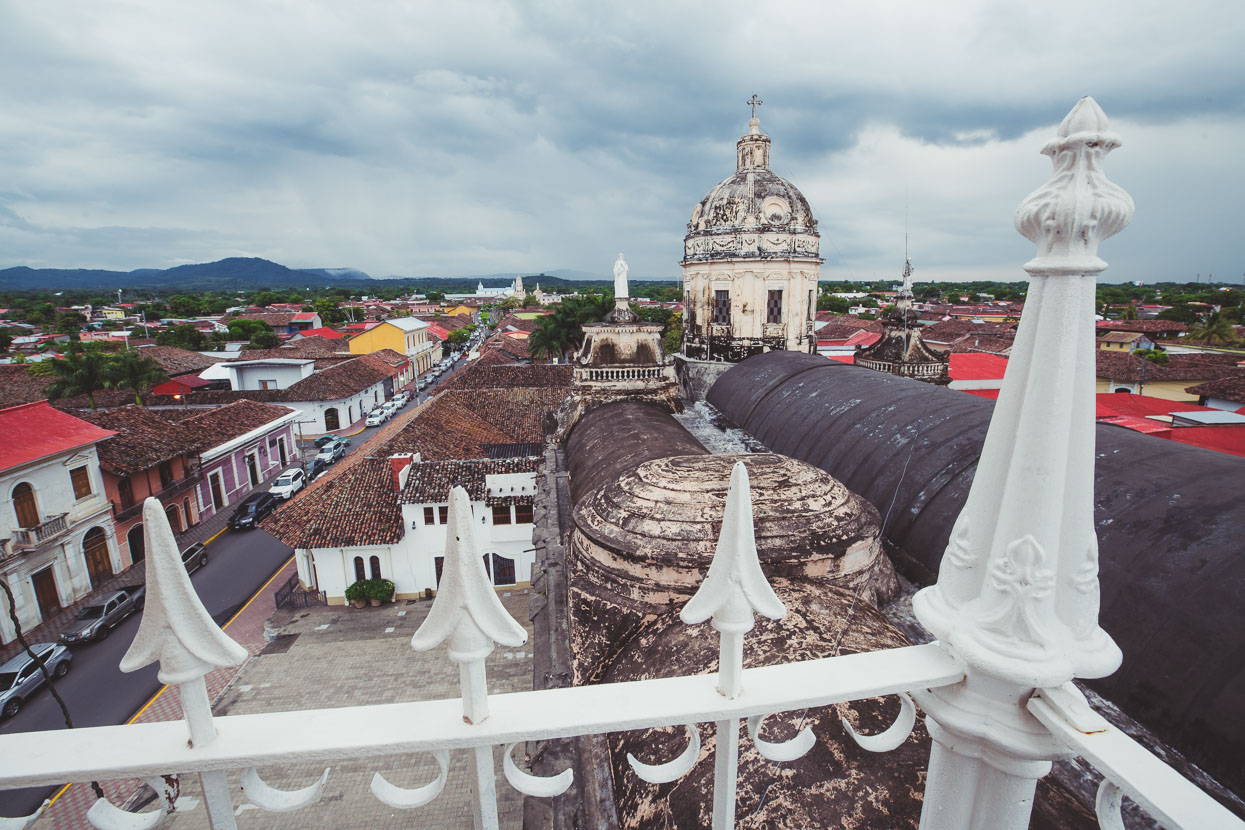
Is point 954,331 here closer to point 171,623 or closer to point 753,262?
point 753,262

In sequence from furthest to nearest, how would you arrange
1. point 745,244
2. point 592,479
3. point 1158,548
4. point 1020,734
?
point 745,244
point 592,479
point 1158,548
point 1020,734

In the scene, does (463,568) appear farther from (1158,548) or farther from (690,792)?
(1158,548)

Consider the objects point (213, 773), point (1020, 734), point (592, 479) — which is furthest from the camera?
point (592, 479)

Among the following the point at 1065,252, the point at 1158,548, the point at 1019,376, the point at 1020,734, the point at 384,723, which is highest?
the point at 1065,252

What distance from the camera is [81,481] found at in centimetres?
2250

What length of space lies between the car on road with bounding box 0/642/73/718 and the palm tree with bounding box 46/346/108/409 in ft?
72.7

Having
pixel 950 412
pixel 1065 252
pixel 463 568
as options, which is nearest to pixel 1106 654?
pixel 1065 252

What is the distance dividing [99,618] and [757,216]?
1010 inches

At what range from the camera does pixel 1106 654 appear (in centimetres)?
206

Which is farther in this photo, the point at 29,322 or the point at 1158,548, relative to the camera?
the point at 29,322

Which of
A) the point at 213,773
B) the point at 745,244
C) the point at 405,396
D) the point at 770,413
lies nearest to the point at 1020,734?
the point at 213,773

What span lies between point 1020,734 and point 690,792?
2.99 meters

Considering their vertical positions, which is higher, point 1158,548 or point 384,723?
point 384,723

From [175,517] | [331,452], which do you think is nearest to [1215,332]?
[331,452]
